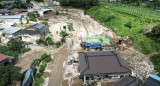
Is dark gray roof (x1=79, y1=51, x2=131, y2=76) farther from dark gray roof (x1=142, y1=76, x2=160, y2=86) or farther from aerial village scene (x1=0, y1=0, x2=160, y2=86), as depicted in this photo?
dark gray roof (x1=142, y1=76, x2=160, y2=86)

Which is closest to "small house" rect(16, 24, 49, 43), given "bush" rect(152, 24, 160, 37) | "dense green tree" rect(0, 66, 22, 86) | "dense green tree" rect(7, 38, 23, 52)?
"dense green tree" rect(7, 38, 23, 52)

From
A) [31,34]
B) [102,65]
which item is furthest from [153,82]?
[31,34]

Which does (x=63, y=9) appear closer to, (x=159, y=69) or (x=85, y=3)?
(x=85, y=3)

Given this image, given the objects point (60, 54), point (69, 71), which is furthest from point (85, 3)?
point (69, 71)

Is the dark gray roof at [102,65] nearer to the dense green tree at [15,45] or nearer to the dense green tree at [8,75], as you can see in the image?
the dense green tree at [8,75]

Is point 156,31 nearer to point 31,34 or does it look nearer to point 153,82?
point 153,82

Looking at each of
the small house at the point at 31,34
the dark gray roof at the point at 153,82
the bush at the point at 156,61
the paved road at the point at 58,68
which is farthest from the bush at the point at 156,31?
the small house at the point at 31,34

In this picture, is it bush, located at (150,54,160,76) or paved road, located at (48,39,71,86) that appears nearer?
paved road, located at (48,39,71,86)
